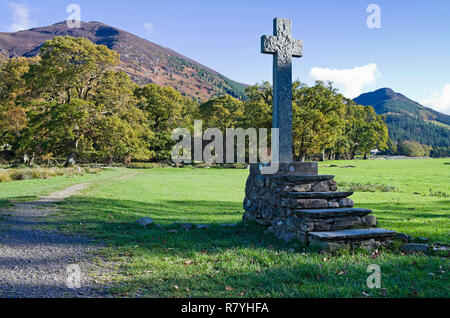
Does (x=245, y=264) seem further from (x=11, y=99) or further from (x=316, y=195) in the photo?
(x=11, y=99)

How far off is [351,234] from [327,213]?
517 millimetres

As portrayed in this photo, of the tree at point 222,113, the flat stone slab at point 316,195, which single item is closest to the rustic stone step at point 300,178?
the flat stone slab at point 316,195

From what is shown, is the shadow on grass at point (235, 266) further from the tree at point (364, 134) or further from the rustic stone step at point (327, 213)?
the tree at point (364, 134)

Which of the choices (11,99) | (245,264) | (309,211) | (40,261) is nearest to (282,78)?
(309,211)

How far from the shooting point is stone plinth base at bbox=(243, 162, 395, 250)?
207 inches

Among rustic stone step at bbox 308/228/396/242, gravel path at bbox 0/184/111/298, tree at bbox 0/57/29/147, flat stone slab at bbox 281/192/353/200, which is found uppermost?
tree at bbox 0/57/29/147

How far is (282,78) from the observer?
24.9ft

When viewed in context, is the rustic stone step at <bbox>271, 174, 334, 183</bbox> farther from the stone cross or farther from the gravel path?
the gravel path

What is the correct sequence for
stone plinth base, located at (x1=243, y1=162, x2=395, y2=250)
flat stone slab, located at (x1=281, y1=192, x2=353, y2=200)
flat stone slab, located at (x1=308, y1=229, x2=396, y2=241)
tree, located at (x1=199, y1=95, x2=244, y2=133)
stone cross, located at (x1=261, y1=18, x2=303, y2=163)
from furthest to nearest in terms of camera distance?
tree, located at (x1=199, y1=95, x2=244, y2=133) < stone cross, located at (x1=261, y1=18, x2=303, y2=163) < flat stone slab, located at (x1=281, y1=192, x2=353, y2=200) < stone plinth base, located at (x1=243, y1=162, x2=395, y2=250) < flat stone slab, located at (x1=308, y1=229, x2=396, y2=241)

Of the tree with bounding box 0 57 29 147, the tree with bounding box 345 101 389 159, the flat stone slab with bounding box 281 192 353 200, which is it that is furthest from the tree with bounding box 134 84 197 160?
the flat stone slab with bounding box 281 192 353 200

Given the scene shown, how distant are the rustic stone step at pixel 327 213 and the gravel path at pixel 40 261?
340cm

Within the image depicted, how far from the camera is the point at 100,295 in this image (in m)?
3.54

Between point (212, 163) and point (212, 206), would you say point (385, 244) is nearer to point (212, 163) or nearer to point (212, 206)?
point (212, 206)

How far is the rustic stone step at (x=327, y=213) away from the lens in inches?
215
